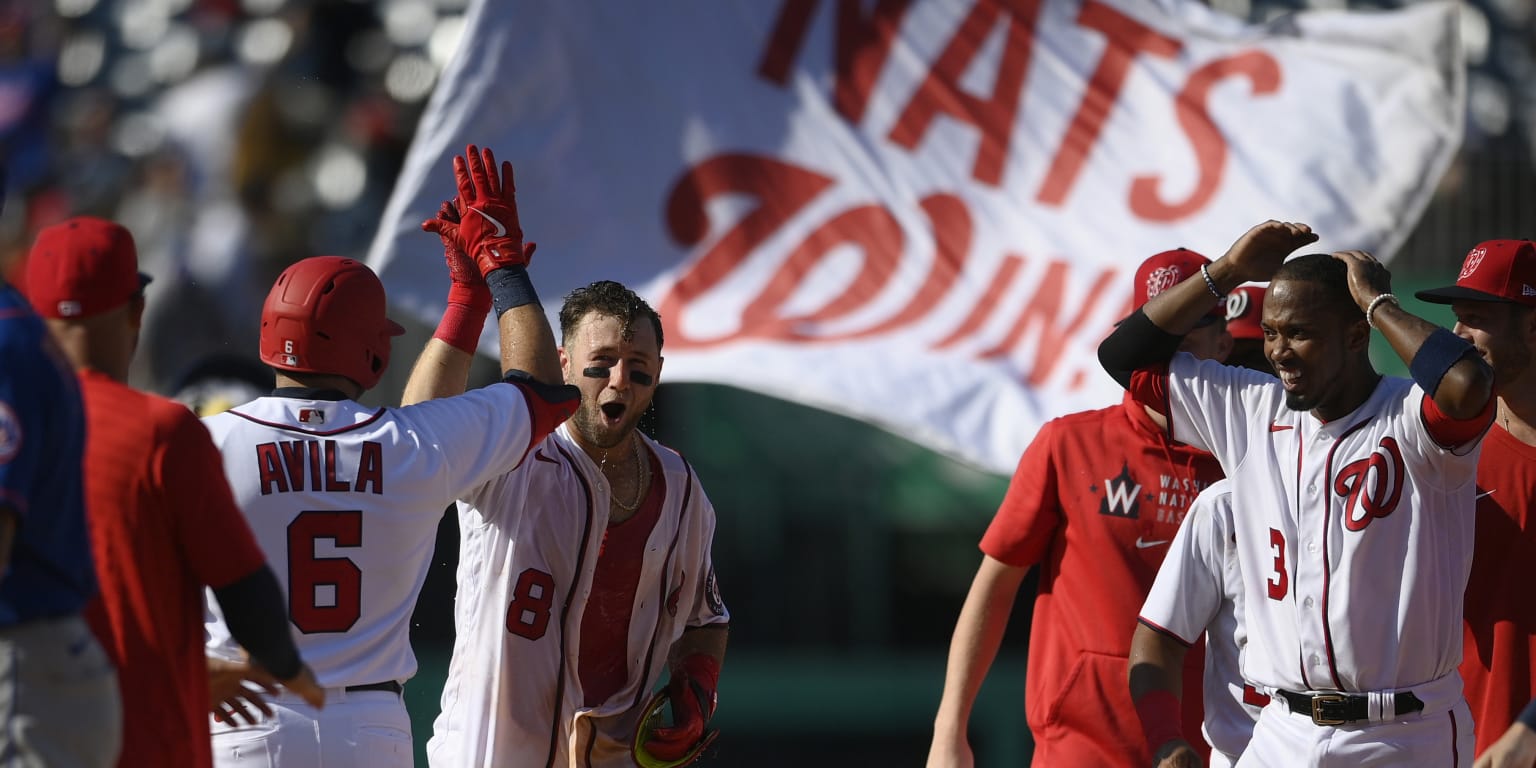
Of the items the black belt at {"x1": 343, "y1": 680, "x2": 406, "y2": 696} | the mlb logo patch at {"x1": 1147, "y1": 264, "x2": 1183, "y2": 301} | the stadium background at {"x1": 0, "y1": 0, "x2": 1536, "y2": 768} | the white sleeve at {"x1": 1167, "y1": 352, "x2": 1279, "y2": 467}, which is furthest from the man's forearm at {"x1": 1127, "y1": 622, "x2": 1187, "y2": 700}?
the stadium background at {"x1": 0, "y1": 0, "x2": 1536, "y2": 768}

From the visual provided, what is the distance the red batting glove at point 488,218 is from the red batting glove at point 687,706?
117 centimetres

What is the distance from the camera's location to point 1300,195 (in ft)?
23.1

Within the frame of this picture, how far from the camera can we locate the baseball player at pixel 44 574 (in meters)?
3.03

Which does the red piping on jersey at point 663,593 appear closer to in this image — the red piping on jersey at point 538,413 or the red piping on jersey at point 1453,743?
the red piping on jersey at point 538,413

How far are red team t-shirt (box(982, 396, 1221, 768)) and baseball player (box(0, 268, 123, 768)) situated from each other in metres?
2.61

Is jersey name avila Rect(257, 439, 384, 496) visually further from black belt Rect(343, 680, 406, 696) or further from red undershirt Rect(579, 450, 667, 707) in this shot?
red undershirt Rect(579, 450, 667, 707)

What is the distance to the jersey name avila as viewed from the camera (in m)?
4.02

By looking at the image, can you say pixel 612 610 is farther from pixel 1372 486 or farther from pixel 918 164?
pixel 918 164


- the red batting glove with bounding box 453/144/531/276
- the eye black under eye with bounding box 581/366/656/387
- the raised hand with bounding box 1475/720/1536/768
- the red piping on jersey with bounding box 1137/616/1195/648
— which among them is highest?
the red batting glove with bounding box 453/144/531/276

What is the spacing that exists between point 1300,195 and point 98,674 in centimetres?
514

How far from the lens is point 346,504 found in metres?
4.06

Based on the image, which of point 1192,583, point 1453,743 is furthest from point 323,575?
point 1453,743

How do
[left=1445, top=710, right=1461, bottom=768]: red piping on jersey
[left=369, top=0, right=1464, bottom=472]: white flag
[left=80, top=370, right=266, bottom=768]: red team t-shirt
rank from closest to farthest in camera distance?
[left=80, top=370, right=266, bottom=768]: red team t-shirt → [left=1445, top=710, right=1461, bottom=768]: red piping on jersey → [left=369, top=0, right=1464, bottom=472]: white flag

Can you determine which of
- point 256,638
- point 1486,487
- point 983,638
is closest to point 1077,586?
point 983,638
